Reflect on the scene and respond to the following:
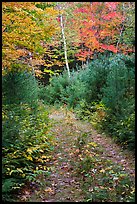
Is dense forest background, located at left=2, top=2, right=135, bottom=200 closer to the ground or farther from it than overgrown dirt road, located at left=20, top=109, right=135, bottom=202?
farther from it

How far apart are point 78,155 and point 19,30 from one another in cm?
430

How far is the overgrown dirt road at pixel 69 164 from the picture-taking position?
495cm

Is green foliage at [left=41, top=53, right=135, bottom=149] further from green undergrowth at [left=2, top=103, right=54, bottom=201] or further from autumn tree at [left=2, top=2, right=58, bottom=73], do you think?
autumn tree at [left=2, top=2, right=58, bottom=73]

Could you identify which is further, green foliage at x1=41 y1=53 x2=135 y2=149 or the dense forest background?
green foliage at x1=41 y1=53 x2=135 y2=149

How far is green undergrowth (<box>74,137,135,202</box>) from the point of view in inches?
182

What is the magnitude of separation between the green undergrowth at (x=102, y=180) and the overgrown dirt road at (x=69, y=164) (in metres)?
0.10

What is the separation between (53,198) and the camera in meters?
4.86

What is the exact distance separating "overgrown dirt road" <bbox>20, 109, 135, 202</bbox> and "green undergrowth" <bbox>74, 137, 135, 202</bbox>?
0.32ft

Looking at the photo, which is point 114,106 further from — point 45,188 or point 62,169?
point 45,188

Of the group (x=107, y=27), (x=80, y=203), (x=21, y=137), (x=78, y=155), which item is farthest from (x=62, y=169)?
(x=107, y=27)

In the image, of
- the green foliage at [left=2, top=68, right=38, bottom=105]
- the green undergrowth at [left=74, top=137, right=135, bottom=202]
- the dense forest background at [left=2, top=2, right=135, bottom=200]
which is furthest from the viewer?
the green foliage at [left=2, top=68, right=38, bottom=105]

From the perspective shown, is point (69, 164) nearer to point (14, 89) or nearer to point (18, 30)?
point (14, 89)

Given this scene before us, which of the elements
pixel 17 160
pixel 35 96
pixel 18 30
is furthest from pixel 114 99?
pixel 17 160

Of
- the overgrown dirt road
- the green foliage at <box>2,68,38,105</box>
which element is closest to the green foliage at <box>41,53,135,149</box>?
the overgrown dirt road
